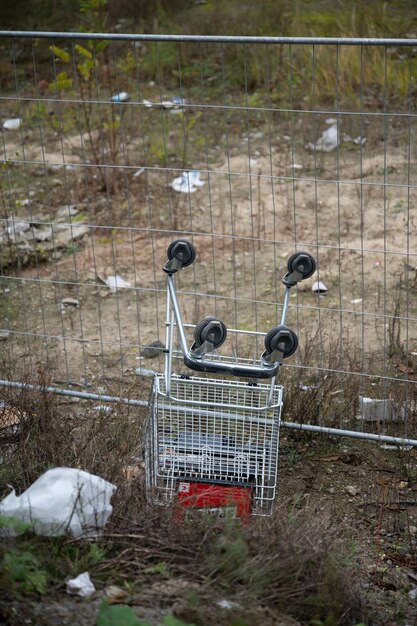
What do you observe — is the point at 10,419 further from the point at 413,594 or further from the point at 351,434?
the point at 413,594

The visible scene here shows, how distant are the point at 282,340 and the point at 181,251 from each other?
70 cm

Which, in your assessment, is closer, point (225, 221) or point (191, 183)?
point (225, 221)

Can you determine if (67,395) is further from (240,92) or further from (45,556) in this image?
(240,92)

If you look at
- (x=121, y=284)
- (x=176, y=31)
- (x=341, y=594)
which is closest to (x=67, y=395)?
(x=121, y=284)

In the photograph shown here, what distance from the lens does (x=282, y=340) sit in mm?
3482

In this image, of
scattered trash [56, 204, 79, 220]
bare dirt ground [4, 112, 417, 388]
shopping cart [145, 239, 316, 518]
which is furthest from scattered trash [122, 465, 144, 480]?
scattered trash [56, 204, 79, 220]

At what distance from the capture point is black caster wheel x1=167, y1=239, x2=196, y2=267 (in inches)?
154

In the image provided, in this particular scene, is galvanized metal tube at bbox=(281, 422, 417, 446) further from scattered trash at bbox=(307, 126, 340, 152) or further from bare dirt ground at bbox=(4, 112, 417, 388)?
scattered trash at bbox=(307, 126, 340, 152)

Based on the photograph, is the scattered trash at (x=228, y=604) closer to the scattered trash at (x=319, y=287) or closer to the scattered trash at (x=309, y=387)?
the scattered trash at (x=309, y=387)

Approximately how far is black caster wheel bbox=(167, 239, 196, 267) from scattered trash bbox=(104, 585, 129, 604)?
1.51 meters

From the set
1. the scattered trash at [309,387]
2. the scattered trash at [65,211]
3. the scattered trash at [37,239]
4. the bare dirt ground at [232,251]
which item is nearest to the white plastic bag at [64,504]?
the scattered trash at [309,387]

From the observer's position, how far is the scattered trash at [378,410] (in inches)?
180

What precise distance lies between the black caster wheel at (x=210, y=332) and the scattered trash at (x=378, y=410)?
4.33 ft

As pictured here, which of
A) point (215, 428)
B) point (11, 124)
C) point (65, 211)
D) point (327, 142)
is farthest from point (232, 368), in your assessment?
point (11, 124)
